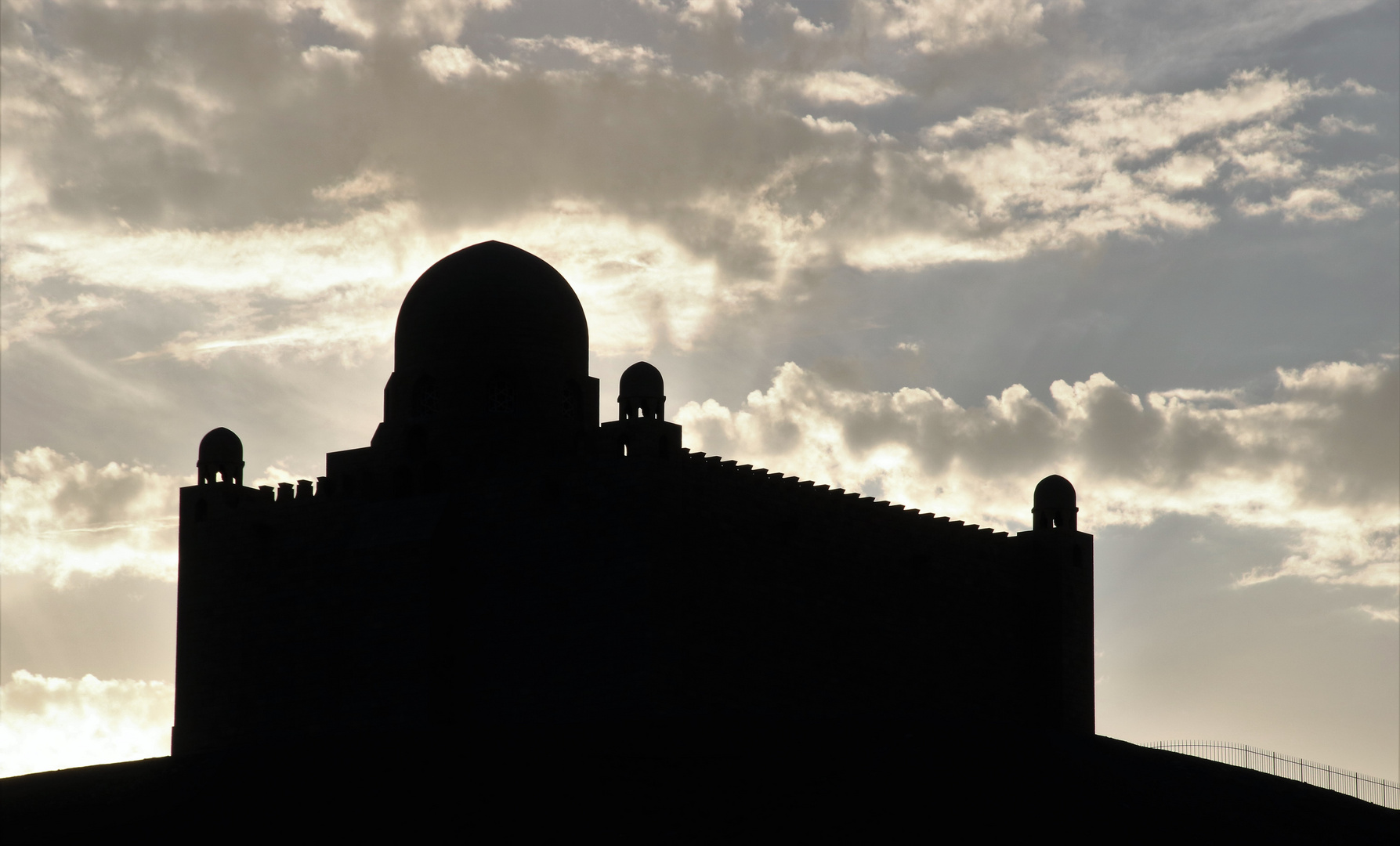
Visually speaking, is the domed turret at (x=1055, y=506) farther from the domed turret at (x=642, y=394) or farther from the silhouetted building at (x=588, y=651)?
the domed turret at (x=642, y=394)

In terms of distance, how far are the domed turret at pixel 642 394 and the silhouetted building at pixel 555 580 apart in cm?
5

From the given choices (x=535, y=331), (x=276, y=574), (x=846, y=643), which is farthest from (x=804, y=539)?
(x=276, y=574)

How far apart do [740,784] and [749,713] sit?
233 inches

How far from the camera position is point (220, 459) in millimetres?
51750

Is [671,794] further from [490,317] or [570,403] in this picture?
[490,317]

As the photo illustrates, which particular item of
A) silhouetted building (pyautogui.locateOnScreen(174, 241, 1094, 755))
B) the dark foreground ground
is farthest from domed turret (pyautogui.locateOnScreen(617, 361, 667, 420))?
the dark foreground ground

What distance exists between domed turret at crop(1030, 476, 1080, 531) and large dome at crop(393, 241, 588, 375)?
1248 centimetres

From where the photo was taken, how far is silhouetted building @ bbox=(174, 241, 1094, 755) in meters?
46.1

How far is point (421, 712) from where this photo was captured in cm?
4603

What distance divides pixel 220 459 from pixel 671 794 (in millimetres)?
17275

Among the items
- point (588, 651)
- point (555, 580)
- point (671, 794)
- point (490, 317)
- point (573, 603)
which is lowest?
point (671, 794)

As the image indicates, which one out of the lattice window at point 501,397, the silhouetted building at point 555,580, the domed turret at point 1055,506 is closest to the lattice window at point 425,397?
the silhouetted building at point 555,580

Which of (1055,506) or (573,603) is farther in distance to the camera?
(1055,506)

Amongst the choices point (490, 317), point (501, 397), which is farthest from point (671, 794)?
point (490, 317)
